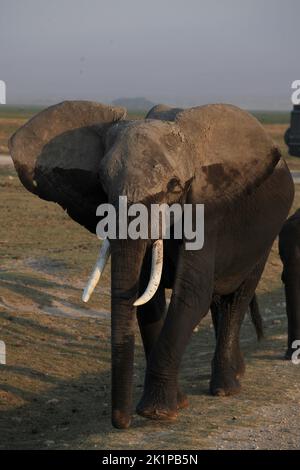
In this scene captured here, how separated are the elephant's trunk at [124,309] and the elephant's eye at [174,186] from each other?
0.50m

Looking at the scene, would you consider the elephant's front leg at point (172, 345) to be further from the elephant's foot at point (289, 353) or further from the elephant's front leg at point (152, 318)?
the elephant's foot at point (289, 353)

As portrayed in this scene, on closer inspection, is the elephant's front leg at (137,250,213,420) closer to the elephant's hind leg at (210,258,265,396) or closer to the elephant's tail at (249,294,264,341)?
the elephant's hind leg at (210,258,265,396)

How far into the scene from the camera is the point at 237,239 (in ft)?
35.1

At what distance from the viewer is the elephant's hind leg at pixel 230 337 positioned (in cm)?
1096

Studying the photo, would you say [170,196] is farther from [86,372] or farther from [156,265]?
[86,372]

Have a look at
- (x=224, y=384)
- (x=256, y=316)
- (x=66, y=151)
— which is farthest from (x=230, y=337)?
(x=66, y=151)

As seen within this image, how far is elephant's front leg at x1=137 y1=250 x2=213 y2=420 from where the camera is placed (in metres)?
9.53

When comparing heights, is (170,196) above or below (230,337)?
above

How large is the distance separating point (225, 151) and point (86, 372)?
11.7 ft

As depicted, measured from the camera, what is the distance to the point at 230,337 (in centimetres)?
1140

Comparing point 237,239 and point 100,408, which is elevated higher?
point 237,239

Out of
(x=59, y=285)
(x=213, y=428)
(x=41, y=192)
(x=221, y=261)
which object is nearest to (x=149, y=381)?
(x=213, y=428)
